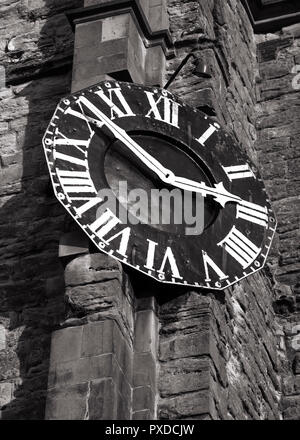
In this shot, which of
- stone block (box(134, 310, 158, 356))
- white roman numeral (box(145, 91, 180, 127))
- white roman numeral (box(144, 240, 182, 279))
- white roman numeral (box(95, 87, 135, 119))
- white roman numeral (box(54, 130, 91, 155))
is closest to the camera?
stone block (box(134, 310, 158, 356))

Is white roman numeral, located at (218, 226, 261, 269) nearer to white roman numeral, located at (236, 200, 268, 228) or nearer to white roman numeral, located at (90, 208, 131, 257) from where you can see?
white roman numeral, located at (236, 200, 268, 228)

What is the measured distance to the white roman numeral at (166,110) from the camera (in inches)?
490

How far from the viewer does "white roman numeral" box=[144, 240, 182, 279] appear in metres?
11.7

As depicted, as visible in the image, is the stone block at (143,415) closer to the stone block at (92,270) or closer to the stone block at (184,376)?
the stone block at (184,376)

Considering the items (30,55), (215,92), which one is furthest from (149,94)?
(30,55)

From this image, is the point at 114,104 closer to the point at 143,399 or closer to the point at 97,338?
the point at 97,338

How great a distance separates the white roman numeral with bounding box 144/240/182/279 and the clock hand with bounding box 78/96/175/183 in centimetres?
52

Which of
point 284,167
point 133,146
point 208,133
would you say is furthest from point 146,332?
point 284,167

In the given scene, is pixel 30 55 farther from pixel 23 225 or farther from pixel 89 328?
pixel 89 328

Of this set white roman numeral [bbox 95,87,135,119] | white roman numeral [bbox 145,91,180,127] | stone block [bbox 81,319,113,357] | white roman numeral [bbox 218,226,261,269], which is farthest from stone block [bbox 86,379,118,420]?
white roman numeral [bbox 145,91,180,127]

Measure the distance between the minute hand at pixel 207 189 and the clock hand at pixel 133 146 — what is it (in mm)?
56

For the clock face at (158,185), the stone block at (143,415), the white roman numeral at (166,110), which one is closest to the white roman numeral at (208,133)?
the clock face at (158,185)

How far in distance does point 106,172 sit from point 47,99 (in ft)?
5.11

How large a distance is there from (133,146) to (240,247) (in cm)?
86
